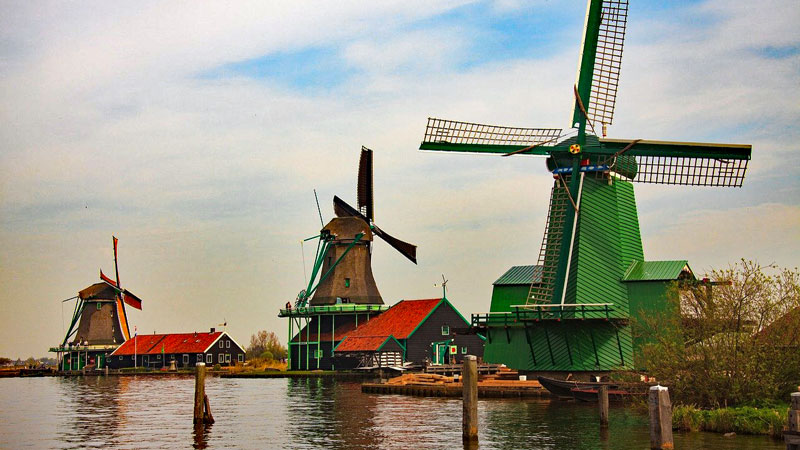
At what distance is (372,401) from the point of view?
38.4 m

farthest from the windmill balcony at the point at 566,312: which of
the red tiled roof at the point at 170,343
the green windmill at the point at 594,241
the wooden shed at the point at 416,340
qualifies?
the red tiled roof at the point at 170,343

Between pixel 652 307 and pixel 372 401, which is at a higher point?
pixel 652 307

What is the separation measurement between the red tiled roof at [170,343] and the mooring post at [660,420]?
6967 cm

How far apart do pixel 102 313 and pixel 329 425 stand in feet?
212

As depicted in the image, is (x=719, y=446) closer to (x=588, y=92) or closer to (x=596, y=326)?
(x=596, y=326)

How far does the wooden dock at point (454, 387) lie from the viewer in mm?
38406

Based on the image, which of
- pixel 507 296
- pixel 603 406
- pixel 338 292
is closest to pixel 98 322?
pixel 338 292

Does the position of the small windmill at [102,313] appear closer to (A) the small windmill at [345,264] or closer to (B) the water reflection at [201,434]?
(A) the small windmill at [345,264]

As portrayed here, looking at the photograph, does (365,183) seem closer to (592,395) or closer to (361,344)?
(361,344)

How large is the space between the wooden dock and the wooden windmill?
48947 mm

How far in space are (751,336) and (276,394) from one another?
25755 mm

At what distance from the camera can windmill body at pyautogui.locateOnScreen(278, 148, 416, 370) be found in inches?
2606

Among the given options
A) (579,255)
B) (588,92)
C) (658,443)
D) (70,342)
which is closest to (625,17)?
(588,92)

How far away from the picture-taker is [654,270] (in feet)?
126
